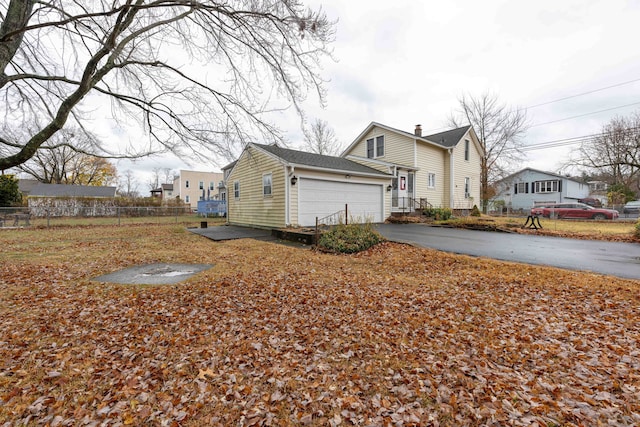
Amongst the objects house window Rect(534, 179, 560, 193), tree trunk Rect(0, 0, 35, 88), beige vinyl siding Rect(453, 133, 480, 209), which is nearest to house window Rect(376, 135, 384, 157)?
beige vinyl siding Rect(453, 133, 480, 209)

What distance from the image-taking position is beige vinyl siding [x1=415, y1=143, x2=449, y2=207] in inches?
725

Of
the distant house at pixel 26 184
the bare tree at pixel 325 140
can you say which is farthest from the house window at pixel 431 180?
the distant house at pixel 26 184

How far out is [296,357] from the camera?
2859mm

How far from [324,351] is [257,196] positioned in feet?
38.9

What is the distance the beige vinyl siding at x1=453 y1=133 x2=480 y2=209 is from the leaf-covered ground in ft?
52.7

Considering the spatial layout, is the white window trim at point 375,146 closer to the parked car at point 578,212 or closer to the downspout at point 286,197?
the downspout at point 286,197

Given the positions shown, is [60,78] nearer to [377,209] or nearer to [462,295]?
[462,295]

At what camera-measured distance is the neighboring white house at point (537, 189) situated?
31984 mm

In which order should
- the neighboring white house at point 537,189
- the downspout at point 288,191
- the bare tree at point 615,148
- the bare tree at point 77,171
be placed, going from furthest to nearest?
the bare tree at point 77,171, the neighboring white house at point 537,189, the bare tree at point 615,148, the downspout at point 288,191

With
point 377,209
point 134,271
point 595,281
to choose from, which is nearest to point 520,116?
point 377,209

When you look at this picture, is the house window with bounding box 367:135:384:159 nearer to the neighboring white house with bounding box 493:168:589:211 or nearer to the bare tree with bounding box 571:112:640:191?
the neighboring white house with bounding box 493:168:589:211

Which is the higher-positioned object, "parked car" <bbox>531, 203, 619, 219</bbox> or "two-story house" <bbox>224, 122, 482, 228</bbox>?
"two-story house" <bbox>224, 122, 482, 228</bbox>

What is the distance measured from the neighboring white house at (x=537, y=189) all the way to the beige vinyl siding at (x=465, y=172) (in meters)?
11.8

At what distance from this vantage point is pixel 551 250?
787 centimetres
